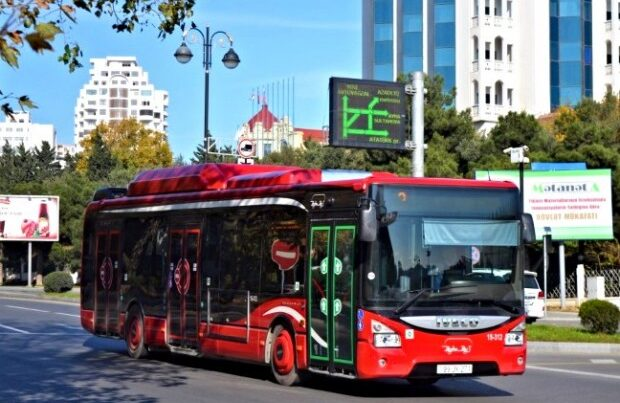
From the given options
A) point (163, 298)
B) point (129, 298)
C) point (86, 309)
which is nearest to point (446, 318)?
point (163, 298)

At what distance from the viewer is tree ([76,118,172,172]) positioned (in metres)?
126

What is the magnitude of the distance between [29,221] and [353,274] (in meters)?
65.3

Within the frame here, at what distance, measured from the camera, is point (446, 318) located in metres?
14.2

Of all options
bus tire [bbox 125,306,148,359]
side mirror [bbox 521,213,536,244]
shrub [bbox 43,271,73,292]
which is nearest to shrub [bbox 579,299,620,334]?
bus tire [bbox 125,306,148,359]

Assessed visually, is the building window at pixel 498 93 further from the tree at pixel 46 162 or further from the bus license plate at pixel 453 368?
the bus license plate at pixel 453 368

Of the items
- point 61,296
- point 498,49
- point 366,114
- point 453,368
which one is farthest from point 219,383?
point 498,49

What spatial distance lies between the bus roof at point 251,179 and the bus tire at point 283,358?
218cm

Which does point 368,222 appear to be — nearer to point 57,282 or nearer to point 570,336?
point 570,336

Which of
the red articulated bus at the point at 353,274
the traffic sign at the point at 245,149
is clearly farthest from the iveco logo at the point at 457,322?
the traffic sign at the point at 245,149

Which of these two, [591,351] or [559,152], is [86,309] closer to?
[591,351]

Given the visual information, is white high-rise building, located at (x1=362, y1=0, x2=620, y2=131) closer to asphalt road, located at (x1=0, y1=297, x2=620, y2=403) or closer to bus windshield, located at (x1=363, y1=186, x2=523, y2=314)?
asphalt road, located at (x1=0, y1=297, x2=620, y2=403)

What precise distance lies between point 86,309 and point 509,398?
428 inches

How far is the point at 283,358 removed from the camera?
1584 cm

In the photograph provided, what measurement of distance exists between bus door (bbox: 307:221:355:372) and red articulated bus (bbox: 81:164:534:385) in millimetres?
20
